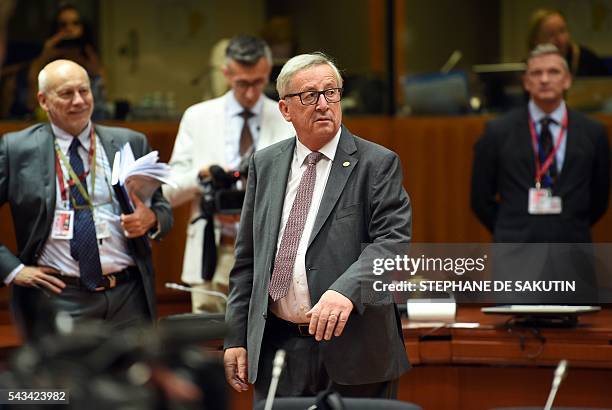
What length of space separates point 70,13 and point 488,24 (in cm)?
241

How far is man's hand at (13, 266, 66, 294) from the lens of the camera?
415 cm

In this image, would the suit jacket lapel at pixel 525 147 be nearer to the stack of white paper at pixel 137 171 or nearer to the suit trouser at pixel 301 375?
the stack of white paper at pixel 137 171

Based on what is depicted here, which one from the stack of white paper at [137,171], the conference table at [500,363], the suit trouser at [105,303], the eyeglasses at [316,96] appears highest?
the eyeglasses at [316,96]

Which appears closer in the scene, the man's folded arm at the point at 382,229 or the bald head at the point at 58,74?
the man's folded arm at the point at 382,229

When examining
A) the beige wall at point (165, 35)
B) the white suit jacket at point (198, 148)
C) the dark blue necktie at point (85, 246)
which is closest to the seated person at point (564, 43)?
the beige wall at point (165, 35)

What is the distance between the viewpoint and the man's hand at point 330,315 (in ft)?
10.1

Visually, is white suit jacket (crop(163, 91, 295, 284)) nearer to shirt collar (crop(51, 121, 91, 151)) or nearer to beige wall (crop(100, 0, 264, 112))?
shirt collar (crop(51, 121, 91, 151))

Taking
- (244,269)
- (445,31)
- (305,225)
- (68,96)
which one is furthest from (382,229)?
(445,31)

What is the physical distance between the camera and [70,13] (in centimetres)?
671

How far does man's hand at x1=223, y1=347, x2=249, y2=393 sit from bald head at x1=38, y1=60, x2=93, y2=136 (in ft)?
4.19

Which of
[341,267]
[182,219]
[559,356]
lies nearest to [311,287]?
[341,267]

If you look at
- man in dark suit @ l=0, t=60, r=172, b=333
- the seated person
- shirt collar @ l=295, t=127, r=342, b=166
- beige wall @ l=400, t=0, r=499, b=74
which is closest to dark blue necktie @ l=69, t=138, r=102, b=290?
man in dark suit @ l=0, t=60, r=172, b=333

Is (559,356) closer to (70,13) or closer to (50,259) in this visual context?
(50,259)

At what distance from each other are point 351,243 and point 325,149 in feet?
0.96
